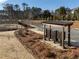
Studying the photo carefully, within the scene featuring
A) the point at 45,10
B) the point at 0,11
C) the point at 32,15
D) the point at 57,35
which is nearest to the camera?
the point at 57,35

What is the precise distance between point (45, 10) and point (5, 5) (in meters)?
26.5

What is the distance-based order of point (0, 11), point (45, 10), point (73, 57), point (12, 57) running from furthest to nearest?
point (0, 11)
point (45, 10)
point (12, 57)
point (73, 57)

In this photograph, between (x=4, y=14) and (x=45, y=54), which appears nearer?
(x=45, y=54)

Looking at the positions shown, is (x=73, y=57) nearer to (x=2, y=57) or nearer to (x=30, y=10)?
(x=2, y=57)

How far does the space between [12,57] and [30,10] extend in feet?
401

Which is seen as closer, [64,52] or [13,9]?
[64,52]

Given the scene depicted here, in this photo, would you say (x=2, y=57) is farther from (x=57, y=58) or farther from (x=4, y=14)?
(x=4, y=14)

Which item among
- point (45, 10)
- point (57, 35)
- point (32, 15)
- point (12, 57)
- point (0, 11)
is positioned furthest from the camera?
point (0, 11)

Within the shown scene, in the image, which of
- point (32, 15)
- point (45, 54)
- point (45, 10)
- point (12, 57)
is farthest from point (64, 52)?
point (32, 15)

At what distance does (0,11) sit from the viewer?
428 ft

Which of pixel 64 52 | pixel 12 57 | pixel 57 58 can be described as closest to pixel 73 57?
pixel 57 58

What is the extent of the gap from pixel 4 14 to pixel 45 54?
119541mm

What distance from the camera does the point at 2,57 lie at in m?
13.1

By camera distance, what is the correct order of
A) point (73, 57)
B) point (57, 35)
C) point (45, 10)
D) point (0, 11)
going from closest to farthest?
point (73, 57) < point (57, 35) < point (45, 10) < point (0, 11)
